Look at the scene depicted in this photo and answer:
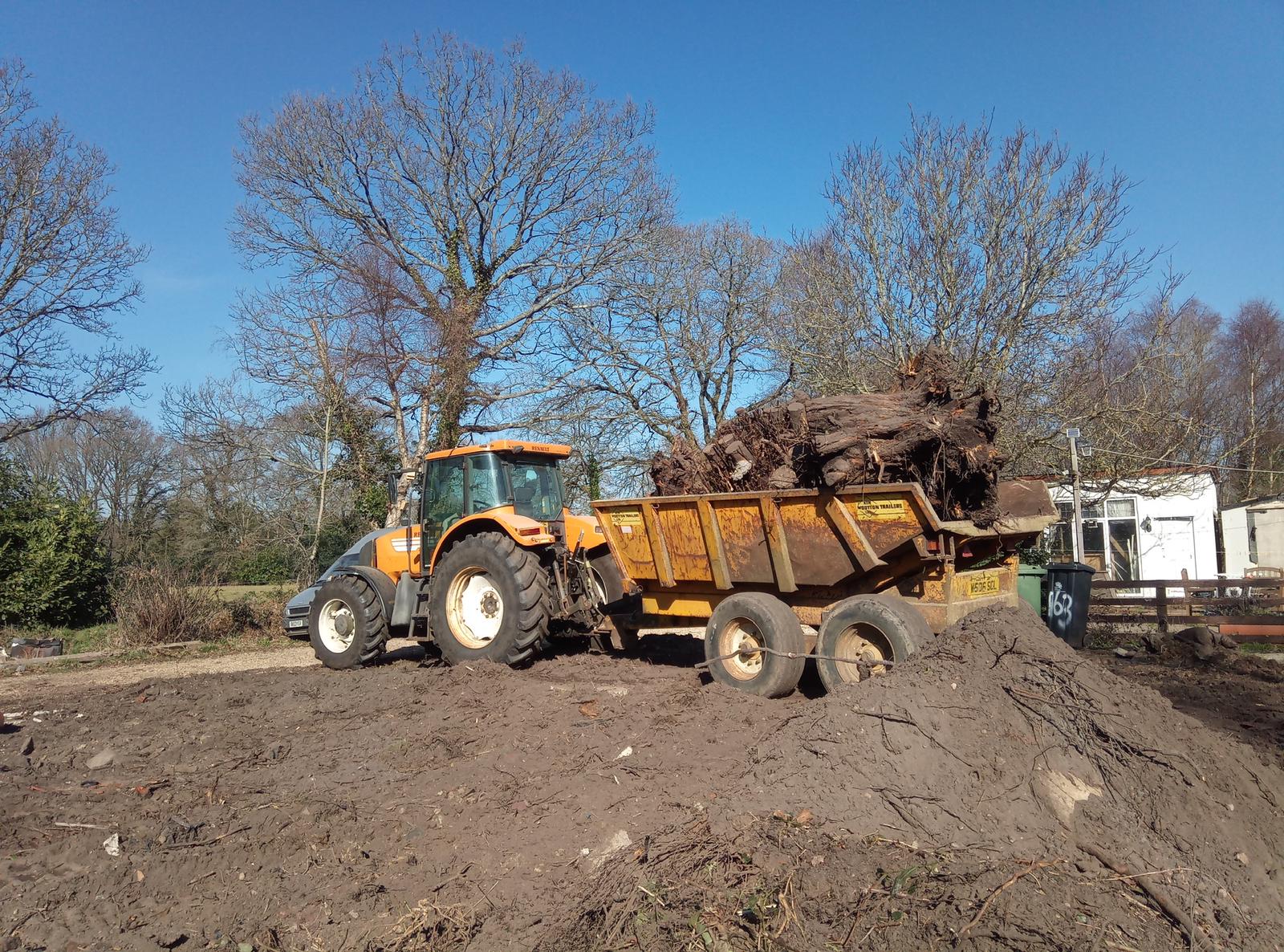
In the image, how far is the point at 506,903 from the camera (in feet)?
12.3

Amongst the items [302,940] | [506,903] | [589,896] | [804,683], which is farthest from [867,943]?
[804,683]

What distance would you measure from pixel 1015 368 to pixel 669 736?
10.6 m

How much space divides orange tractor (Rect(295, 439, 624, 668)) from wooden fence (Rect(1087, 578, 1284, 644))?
24.9ft

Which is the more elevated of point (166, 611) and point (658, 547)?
point (658, 547)

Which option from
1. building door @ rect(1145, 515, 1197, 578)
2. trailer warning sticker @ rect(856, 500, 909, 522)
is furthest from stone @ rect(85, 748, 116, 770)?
building door @ rect(1145, 515, 1197, 578)

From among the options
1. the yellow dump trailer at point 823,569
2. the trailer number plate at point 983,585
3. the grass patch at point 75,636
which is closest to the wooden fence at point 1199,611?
the yellow dump trailer at point 823,569

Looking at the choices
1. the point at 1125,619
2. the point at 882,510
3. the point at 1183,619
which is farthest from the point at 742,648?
the point at 1183,619

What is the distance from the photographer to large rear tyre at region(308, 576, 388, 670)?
946 centimetres

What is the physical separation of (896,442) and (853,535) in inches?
28.8

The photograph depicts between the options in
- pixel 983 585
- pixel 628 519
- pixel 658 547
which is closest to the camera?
pixel 983 585

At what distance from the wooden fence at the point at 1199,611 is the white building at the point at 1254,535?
478 inches

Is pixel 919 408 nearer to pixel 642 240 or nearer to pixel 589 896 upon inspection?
pixel 589 896

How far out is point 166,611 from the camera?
13.6m

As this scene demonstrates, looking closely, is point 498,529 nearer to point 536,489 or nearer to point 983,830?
point 536,489
